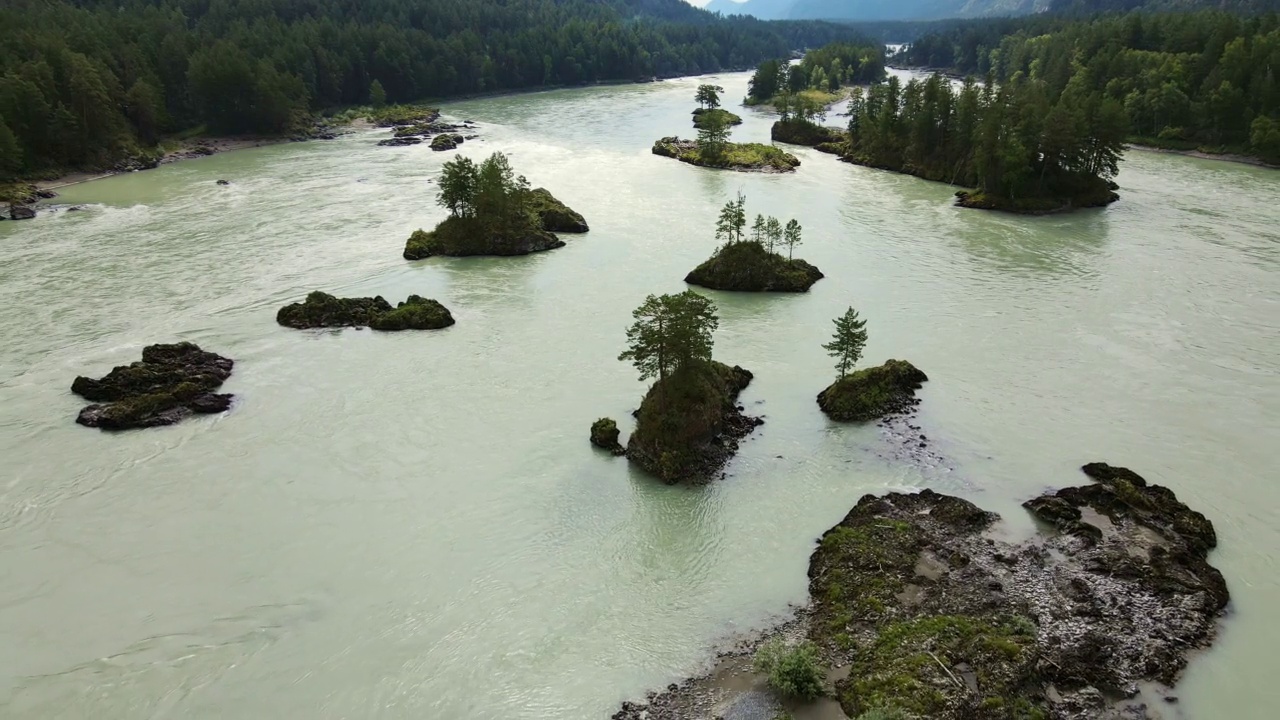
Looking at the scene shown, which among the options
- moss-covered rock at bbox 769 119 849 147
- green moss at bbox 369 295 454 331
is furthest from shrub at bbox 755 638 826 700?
moss-covered rock at bbox 769 119 849 147

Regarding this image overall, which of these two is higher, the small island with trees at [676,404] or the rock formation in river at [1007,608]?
the small island with trees at [676,404]

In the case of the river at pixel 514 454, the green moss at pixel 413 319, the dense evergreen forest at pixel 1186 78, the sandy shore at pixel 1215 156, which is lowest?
the river at pixel 514 454

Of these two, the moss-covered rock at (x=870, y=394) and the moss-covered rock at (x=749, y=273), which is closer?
the moss-covered rock at (x=870, y=394)

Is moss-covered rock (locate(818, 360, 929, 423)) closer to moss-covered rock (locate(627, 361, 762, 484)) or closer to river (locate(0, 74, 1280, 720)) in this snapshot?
river (locate(0, 74, 1280, 720))

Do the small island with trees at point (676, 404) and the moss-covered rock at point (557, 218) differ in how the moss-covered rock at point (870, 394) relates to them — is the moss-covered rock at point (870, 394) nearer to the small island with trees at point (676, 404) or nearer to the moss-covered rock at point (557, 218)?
the small island with trees at point (676, 404)

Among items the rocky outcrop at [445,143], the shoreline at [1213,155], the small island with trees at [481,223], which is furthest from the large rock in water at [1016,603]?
the rocky outcrop at [445,143]

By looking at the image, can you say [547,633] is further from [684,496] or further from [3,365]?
[3,365]

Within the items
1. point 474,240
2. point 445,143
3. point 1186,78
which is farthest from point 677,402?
point 1186,78
